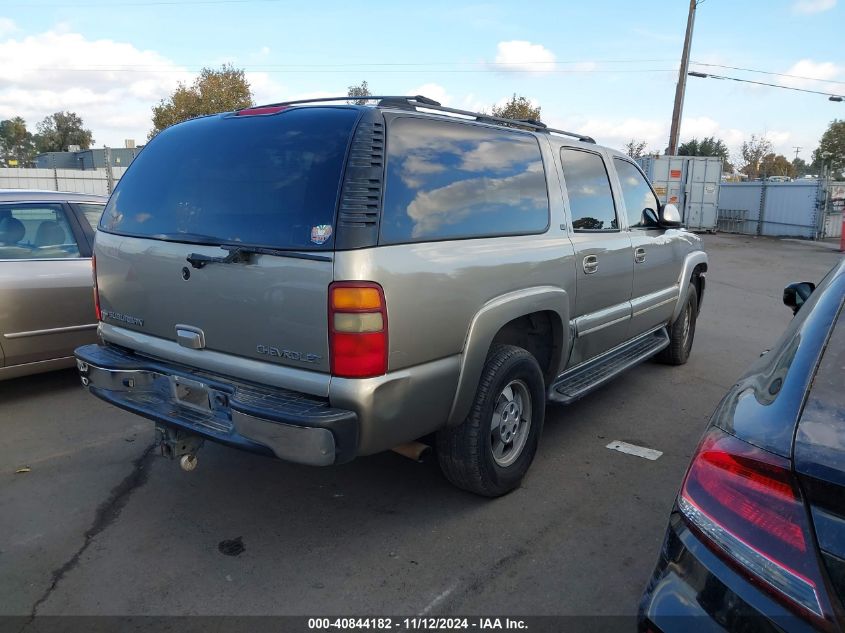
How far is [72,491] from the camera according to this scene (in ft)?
12.1

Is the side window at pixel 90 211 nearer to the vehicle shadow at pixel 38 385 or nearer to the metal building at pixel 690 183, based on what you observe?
the vehicle shadow at pixel 38 385

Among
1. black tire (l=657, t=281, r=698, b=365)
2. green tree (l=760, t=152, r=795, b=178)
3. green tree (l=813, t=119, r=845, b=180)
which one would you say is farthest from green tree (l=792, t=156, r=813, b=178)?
black tire (l=657, t=281, r=698, b=365)

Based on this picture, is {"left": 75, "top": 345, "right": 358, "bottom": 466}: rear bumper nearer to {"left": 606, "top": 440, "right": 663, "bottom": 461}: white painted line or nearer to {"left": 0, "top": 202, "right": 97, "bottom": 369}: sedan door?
{"left": 0, "top": 202, "right": 97, "bottom": 369}: sedan door

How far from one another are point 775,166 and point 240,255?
70.8 meters

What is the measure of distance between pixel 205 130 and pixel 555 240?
6.76 feet

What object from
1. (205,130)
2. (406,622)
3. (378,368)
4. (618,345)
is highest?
(205,130)

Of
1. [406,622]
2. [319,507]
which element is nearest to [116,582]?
[319,507]

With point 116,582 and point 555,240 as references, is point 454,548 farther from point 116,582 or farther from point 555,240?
point 555,240

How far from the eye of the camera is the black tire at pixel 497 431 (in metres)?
3.29

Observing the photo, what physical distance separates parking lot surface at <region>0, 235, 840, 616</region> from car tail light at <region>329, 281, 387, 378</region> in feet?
3.29

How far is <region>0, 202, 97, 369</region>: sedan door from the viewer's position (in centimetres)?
493

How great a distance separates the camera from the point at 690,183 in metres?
24.0

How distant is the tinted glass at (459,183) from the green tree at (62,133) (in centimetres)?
7904

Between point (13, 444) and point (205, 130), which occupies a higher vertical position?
point (205, 130)
